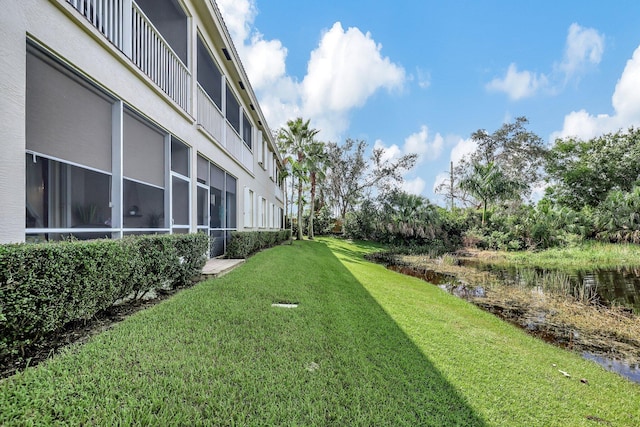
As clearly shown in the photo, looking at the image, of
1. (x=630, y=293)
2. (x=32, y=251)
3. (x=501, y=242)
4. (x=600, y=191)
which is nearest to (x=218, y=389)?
(x=32, y=251)

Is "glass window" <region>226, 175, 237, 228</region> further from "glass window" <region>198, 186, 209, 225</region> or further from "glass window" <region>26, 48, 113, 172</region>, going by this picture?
"glass window" <region>26, 48, 113, 172</region>

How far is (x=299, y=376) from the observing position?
2678 millimetres

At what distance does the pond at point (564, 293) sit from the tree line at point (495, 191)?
24.1 ft

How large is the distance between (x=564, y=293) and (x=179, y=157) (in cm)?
1133

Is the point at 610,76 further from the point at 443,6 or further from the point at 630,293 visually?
the point at 630,293

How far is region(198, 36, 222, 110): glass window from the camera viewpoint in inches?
320

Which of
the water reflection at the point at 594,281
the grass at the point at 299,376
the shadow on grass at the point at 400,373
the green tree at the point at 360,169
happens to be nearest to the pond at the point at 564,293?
the water reflection at the point at 594,281

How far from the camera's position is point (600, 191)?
25.5 meters

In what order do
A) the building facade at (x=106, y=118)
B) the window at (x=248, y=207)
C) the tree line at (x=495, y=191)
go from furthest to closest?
the tree line at (x=495, y=191) → the window at (x=248, y=207) → the building facade at (x=106, y=118)

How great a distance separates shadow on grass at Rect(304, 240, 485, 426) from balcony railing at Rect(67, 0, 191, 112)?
541 cm

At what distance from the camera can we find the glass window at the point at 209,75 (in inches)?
320

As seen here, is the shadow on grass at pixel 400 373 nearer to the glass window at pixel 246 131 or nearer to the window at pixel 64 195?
the window at pixel 64 195

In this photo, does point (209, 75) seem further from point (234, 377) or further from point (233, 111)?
point (234, 377)

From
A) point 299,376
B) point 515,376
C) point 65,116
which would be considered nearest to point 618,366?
point 515,376
